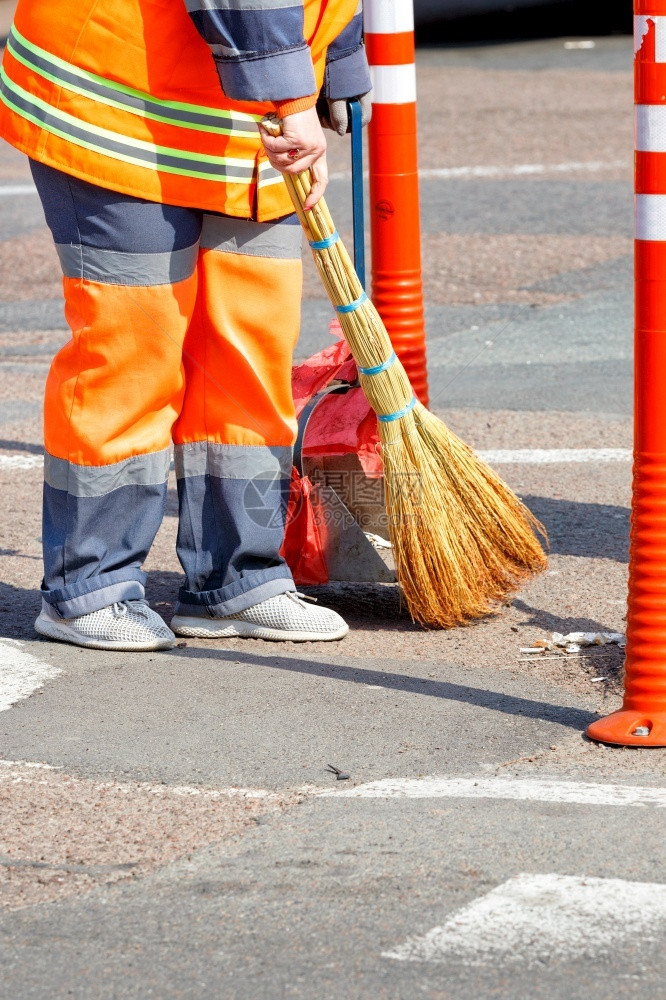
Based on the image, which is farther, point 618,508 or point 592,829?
point 618,508

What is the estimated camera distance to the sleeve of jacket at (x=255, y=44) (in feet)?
11.0

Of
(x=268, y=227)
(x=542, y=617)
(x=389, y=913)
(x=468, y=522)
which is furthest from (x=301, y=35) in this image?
(x=389, y=913)

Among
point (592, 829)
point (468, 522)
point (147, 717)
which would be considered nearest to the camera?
point (592, 829)

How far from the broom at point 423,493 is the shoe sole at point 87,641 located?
63 centimetres

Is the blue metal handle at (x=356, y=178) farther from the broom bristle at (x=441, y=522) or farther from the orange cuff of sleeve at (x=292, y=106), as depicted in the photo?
the orange cuff of sleeve at (x=292, y=106)

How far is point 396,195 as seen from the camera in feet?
15.5

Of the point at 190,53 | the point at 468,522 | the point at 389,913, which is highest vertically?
the point at 190,53

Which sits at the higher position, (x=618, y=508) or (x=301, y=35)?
(x=301, y=35)

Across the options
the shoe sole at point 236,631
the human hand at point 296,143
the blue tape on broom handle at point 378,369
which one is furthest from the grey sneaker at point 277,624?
the human hand at point 296,143

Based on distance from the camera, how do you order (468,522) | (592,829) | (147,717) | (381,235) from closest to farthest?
(592,829)
(147,717)
(468,522)
(381,235)

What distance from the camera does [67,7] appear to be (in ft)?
11.4

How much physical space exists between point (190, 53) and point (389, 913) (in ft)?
6.46

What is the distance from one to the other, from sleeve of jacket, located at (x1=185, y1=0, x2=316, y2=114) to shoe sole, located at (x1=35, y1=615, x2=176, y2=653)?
4.27 feet

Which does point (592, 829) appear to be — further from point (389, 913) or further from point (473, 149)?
point (473, 149)
